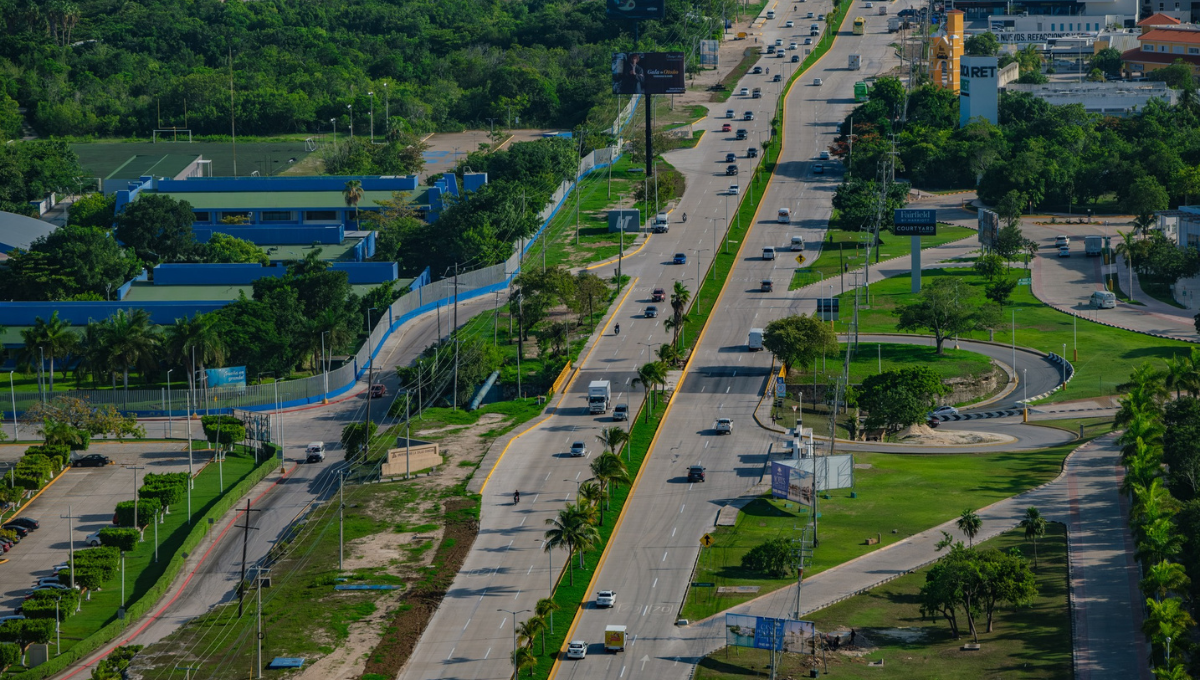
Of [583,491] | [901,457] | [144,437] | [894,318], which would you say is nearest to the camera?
[583,491]

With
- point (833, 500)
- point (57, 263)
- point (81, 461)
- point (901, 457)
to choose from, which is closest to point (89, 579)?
point (81, 461)

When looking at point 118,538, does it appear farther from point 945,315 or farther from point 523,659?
point 945,315

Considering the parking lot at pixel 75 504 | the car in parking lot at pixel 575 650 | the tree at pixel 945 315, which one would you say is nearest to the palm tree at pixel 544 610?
the car in parking lot at pixel 575 650

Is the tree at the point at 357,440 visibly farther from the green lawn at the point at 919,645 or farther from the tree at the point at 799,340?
the green lawn at the point at 919,645

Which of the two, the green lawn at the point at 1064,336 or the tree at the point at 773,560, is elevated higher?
the green lawn at the point at 1064,336

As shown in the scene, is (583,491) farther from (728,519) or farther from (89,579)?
(89,579)

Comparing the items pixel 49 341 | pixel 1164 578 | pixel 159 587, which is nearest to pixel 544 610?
pixel 159 587

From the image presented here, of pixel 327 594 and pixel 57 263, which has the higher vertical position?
pixel 57 263
